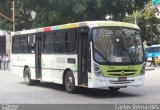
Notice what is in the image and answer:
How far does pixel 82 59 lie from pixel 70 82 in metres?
1.30

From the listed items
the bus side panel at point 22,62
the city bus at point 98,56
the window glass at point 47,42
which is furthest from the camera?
the bus side panel at point 22,62

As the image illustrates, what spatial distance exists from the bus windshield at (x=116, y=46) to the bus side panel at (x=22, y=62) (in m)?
6.29

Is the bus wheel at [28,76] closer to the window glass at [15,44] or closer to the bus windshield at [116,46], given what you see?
the window glass at [15,44]

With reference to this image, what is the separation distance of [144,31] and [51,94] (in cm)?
5157

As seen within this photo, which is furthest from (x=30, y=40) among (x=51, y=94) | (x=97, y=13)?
(x=97, y=13)

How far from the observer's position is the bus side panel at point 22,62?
2256cm

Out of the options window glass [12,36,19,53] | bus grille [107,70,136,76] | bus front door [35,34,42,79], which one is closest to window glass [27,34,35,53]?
bus front door [35,34,42,79]

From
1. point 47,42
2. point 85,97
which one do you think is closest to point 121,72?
point 85,97

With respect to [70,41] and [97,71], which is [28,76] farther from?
[97,71]

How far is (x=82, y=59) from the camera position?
1752 cm

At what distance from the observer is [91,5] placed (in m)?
34.4

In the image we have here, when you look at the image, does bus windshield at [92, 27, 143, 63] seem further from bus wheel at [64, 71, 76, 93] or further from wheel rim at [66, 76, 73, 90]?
wheel rim at [66, 76, 73, 90]

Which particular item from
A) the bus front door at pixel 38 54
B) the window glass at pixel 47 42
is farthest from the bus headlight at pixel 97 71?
the bus front door at pixel 38 54

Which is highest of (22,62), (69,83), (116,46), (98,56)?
(116,46)
